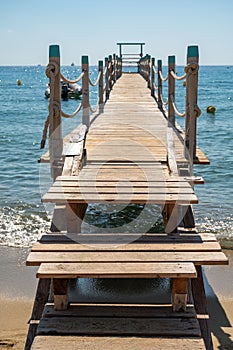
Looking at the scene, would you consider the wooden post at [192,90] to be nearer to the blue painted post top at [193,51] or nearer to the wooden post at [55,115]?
the blue painted post top at [193,51]

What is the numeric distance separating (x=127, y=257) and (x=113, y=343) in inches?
23.8

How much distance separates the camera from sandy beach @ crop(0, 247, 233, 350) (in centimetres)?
489

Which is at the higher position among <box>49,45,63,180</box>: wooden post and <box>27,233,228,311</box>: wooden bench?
<box>49,45,63,180</box>: wooden post

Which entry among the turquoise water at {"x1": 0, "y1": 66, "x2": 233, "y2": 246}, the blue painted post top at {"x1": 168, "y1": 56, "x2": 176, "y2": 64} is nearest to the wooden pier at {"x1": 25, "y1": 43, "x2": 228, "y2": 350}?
the blue painted post top at {"x1": 168, "y1": 56, "x2": 176, "y2": 64}

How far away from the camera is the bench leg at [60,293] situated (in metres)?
3.39

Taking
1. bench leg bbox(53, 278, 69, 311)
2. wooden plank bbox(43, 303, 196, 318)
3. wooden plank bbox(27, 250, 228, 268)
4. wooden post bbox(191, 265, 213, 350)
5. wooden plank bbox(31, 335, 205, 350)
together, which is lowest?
wooden post bbox(191, 265, 213, 350)

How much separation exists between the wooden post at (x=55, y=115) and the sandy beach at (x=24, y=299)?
147cm

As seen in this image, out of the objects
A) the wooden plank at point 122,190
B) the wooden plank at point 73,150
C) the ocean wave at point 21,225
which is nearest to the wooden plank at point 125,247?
the wooden plank at point 122,190

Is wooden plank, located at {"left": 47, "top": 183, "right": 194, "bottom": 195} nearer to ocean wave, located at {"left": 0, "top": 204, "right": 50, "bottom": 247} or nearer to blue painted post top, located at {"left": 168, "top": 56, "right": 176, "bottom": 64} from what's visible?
ocean wave, located at {"left": 0, "top": 204, "right": 50, "bottom": 247}

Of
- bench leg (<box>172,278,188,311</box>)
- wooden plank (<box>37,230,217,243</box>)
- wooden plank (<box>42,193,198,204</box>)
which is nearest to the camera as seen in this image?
bench leg (<box>172,278,188,311</box>)

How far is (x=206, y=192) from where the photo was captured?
1117 cm

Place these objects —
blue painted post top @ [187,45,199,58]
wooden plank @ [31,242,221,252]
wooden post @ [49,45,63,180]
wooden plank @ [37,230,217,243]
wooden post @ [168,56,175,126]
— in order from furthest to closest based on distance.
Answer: wooden post @ [168,56,175,126]
blue painted post top @ [187,45,199,58]
wooden post @ [49,45,63,180]
wooden plank @ [37,230,217,243]
wooden plank @ [31,242,221,252]

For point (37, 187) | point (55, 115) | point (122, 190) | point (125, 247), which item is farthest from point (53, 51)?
point (37, 187)

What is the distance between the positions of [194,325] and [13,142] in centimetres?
1677
